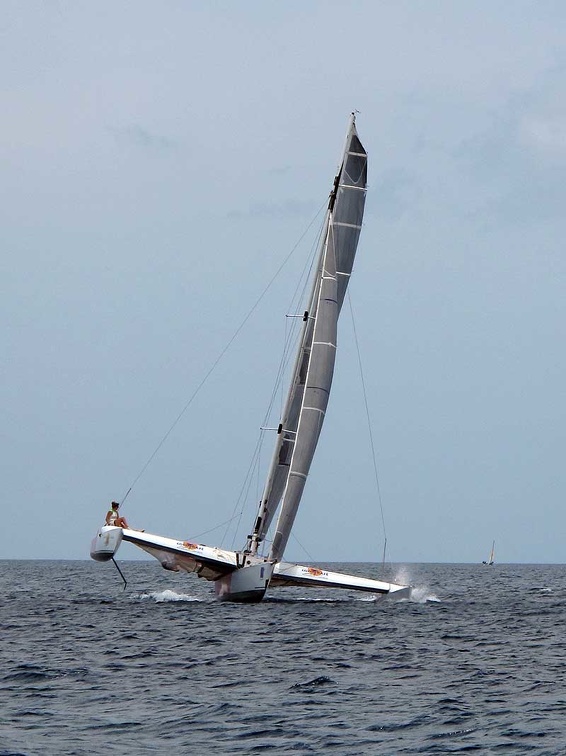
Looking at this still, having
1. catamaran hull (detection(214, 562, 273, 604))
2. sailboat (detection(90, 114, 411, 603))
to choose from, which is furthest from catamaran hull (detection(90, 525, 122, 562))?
catamaran hull (detection(214, 562, 273, 604))

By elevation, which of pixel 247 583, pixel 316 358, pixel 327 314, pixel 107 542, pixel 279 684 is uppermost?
pixel 327 314

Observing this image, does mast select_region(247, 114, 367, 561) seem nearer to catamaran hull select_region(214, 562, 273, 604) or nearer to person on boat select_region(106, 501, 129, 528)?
catamaran hull select_region(214, 562, 273, 604)

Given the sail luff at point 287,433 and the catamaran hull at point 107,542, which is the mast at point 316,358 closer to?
the sail luff at point 287,433

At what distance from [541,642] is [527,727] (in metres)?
12.9

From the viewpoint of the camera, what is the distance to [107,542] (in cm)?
3859

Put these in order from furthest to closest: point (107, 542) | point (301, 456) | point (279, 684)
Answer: point (301, 456), point (107, 542), point (279, 684)

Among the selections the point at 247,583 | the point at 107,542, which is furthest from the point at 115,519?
the point at 247,583

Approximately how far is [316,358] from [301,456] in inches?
136

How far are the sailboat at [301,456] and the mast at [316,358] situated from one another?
3cm

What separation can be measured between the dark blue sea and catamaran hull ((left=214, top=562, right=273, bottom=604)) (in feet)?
3.00

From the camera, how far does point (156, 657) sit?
84.1 ft

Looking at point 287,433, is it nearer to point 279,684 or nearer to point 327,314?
point 327,314

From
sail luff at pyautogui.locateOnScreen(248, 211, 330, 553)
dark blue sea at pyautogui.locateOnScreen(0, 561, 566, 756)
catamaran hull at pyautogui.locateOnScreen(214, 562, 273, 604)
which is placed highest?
sail luff at pyautogui.locateOnScreen(248, 211, 330, 553)

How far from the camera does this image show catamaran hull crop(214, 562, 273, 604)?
38.2 m
